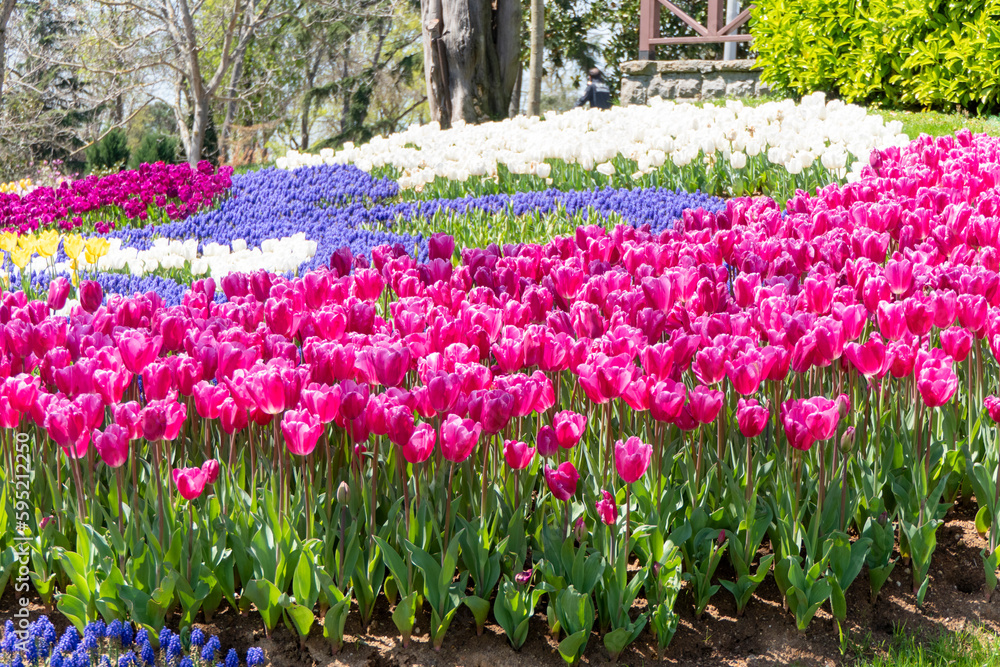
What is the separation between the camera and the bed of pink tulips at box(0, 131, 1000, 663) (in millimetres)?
2135

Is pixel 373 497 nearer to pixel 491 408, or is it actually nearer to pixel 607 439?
pixel 491 408

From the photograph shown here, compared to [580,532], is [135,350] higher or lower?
higher

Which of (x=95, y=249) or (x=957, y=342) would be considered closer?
(x=957, y=342)

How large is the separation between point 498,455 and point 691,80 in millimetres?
13269

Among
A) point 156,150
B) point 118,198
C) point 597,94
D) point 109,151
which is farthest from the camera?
point 109,151

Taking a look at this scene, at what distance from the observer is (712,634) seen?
7.62 feet

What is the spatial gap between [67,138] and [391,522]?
27955mm

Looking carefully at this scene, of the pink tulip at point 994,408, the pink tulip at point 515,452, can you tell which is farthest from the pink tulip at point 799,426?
the pink tulip at point 515,452

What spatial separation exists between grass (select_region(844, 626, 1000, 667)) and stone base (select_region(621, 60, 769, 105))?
12.9 metres

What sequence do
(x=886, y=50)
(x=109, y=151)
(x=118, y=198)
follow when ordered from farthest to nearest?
(x=109, y=151) < (x=886, y=50) < (x=118, y=198)

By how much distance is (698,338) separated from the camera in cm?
242

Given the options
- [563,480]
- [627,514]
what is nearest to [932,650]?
[627,514]

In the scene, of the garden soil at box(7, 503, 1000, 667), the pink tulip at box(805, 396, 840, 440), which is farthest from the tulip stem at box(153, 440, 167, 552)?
the pink tulip at box(805, 396, 840, 440)

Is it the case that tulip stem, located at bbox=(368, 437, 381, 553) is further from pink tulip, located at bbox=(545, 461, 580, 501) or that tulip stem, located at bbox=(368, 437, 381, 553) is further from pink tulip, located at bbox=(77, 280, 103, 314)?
pink tulip, located at bbox=(77, 280, 103, 314)
